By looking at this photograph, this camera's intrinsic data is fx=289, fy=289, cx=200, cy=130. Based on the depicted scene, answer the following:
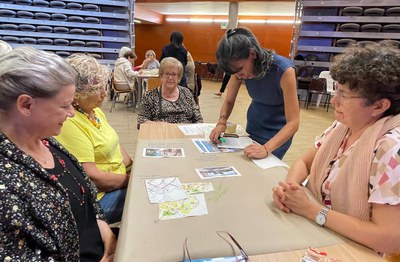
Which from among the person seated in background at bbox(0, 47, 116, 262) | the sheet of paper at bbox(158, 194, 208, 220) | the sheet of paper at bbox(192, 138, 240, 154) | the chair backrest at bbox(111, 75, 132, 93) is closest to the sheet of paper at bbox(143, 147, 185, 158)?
the sheet of paper at bbox(192, 138, 240, 154)

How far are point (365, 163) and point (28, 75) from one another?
1154 mm

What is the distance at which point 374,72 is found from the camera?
1.00 meters

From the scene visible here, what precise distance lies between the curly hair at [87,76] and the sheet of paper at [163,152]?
46 cm

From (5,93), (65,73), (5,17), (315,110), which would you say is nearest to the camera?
(5,93)

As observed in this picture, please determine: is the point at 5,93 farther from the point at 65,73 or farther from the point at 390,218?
the point at 390,218

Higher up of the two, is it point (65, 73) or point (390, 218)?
point (65, 73)

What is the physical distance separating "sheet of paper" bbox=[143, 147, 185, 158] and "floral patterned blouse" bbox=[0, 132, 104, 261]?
28.5 inches

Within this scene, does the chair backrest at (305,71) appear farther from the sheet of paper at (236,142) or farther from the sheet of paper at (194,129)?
the sheet of paper at (236,142)

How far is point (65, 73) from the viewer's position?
1015 mm

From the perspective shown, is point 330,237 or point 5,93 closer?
point 5,93

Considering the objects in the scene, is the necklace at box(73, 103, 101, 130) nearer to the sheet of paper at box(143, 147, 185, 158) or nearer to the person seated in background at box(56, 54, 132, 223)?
the person seated in background at box(56, 54, 132, 223)

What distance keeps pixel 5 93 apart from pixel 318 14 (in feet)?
27.4

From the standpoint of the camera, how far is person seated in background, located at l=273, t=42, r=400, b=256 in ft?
3.03

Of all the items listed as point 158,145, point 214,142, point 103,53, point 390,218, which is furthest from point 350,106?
point 103,53
